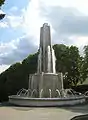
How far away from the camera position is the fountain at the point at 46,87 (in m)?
19.5

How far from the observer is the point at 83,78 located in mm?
44875

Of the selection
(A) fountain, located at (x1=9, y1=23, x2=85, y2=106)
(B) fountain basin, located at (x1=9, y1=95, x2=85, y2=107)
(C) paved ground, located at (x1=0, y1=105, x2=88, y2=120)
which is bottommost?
(C) paved ground, located at (x1=0, y1=105, x2=88, y2=120)

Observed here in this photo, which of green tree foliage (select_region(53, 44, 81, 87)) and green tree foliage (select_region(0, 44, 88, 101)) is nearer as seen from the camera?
green tree foliage (select_region(53, 44, 81, 87))

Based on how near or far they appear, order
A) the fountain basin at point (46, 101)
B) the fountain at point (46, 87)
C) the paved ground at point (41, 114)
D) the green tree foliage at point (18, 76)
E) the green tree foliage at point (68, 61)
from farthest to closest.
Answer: the green tree foliage at point (18, 76)
the green tree foliage at point (68, 61)
the fountain at point (46, 87)
the fountain basin at point (46, 101)
the paved ground at point (41, 114)

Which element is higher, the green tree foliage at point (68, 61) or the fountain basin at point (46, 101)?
the green tree foliage at point (68, 61)

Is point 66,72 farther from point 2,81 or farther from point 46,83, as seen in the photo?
point 46,83

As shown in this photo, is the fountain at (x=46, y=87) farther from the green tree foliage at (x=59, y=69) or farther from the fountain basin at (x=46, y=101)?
the green tree foliage at (x=59, y=69)

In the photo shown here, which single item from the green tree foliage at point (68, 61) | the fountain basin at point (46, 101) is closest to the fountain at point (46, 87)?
the fountain basin at point (46, 101)

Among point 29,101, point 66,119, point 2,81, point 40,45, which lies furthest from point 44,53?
point 2,81

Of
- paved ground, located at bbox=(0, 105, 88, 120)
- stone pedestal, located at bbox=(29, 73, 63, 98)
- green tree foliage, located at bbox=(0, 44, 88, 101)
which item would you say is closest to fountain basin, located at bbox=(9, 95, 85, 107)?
stone pedestal, located at bbox=(29, 73, 63, 98)

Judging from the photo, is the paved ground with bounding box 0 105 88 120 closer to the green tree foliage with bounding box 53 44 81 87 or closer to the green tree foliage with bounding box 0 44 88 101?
the green tree foliage with bounding box 53 44 81 87

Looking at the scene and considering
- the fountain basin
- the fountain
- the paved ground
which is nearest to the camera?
the paved ground

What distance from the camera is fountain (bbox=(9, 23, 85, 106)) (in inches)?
766

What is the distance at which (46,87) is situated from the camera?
22672 millimetres
